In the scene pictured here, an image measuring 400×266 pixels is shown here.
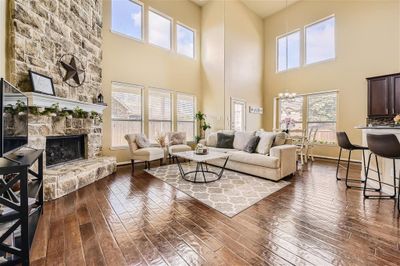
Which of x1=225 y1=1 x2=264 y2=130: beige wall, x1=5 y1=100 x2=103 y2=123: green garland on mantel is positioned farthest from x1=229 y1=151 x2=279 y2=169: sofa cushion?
x1=5 y1=100 x2=103 y2=123: green garland on mantel

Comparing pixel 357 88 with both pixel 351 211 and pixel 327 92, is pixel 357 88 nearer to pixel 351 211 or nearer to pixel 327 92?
pixel 327 92

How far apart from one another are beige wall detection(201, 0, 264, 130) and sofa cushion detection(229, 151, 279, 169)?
2528mm

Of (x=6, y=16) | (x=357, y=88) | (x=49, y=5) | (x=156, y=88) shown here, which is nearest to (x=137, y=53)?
(x=156, y=88)

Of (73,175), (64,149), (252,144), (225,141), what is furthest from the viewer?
(225,141)

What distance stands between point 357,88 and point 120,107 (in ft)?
23.0

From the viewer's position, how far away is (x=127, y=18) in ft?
17.7

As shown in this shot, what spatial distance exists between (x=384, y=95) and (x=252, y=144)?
12.5ft

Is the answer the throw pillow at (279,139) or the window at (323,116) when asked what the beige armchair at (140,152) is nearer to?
the throw pillow at (279,139)

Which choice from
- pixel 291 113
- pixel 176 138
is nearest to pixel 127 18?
pixel 176 138

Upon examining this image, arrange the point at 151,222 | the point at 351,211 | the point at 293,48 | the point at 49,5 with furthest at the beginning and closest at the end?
1. the point at 293,48
2. the point at 49,5
3. the point at 351,211
4. the point at 151,222

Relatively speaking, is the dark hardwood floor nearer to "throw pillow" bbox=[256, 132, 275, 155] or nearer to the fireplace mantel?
"throw pillow" bbox=[256, 132, 275, 155]

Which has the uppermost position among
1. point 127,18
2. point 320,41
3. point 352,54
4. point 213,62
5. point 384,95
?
point 127,18

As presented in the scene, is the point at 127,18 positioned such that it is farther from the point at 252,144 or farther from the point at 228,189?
the point at 228,189

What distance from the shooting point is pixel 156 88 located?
19.6ft
